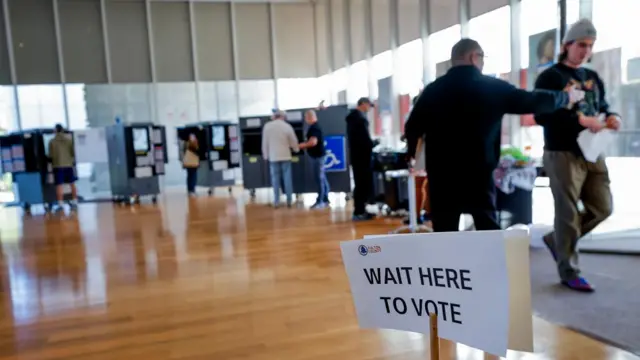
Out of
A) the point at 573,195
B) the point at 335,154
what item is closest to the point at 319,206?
the point at 335,154

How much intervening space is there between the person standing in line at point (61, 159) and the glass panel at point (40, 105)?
11.0ft

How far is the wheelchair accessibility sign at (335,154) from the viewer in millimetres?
8422

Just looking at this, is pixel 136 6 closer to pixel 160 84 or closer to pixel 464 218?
pixel 160 84

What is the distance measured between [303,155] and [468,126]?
20.9 ft

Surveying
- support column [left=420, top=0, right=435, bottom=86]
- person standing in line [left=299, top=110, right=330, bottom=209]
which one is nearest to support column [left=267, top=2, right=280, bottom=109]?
support column [left=420, top=0, right=435, bottom=86]

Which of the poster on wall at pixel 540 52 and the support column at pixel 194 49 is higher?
Result: the support column at pixel 194 49

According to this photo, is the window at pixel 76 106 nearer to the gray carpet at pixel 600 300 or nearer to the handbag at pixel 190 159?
the handbag at pixel 190 159

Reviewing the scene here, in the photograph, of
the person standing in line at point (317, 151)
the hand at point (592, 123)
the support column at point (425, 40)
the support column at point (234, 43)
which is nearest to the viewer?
the hand at point (592, 123)

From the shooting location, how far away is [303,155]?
8953mm

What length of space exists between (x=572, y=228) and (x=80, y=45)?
12.9 m

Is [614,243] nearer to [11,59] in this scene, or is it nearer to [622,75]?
[622,75]

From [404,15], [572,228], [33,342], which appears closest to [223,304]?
[33,342]

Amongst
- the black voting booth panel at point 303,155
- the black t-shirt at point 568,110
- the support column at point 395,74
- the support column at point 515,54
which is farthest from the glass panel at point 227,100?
the black t-shirt at point 568,110

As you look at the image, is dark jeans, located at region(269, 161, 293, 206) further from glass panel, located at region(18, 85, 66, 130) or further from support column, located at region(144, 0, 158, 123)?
glass panel, located at region(18, 85, 66, 130)
